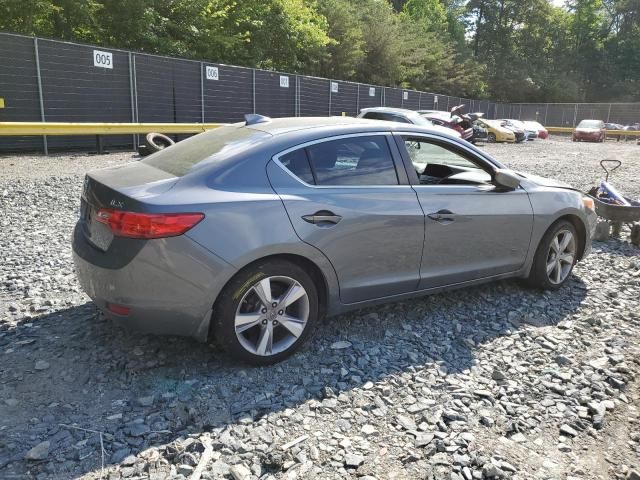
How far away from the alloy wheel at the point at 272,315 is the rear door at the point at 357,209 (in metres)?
0.33

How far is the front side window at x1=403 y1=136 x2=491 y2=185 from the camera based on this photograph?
4.30 metres

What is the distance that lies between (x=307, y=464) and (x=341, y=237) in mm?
1487

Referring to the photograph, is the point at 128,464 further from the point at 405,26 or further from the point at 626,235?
the point at 405,26

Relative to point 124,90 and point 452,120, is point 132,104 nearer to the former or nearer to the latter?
point 124,90

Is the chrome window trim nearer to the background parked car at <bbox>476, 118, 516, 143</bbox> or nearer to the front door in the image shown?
the front door

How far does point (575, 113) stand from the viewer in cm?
5228

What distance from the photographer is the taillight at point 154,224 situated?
310 cm

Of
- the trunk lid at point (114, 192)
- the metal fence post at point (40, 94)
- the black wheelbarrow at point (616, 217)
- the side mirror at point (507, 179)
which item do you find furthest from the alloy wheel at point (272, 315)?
the metal fence post at point (40, 94)

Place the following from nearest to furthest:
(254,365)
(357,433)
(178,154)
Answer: (357,433)
(254,365)
(178,154)

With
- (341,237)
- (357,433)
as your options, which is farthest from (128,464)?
(341,237)

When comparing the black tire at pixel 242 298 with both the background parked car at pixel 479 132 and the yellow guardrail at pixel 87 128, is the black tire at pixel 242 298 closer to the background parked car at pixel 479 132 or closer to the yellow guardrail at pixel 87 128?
the yellow guardrail at pixel 87 128

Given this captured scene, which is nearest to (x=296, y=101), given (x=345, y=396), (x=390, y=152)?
(x=390, y=152)

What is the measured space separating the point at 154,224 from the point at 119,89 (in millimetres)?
13010

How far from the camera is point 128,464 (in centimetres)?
262
